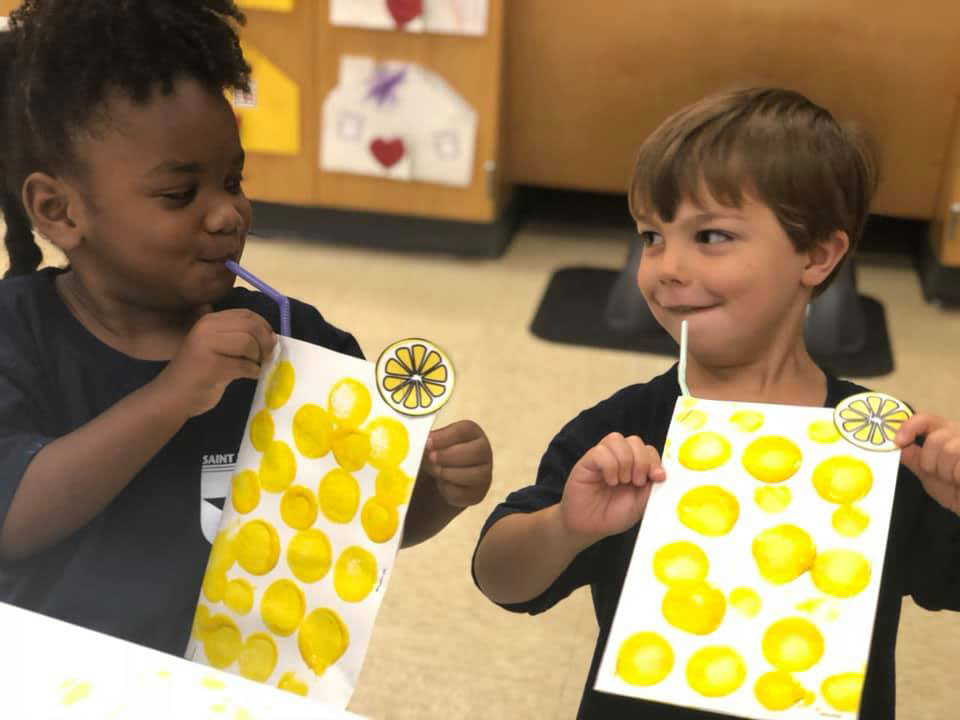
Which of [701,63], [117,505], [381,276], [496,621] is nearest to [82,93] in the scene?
[117,505]

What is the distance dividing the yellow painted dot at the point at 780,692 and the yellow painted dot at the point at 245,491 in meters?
0.30

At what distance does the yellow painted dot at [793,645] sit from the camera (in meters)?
0.54

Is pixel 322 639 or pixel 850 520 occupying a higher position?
pixel 850 520

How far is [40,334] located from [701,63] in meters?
1.12

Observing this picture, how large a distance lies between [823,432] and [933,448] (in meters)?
0.05

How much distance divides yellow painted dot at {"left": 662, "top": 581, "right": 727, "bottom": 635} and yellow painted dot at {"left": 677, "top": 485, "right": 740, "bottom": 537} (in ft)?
0.09

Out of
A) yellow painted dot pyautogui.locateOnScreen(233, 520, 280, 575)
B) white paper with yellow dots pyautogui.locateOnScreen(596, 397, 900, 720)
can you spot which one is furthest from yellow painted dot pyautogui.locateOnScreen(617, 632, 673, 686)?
yellow painted dot pyautogui.locateOnScreen(233, 520, 280, 575)

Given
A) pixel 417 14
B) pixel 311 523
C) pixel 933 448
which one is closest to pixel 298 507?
pixel 311 523

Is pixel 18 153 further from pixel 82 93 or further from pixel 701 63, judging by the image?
pixel 701 63

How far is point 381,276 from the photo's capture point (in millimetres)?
1979

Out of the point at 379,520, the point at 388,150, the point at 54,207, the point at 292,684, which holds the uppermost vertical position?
the point at 54,207

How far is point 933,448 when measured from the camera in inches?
21.6

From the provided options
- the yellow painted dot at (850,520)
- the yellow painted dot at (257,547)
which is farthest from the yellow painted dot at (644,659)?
the yellow painted dot at (257,547)

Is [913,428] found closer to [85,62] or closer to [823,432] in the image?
[823,432]
